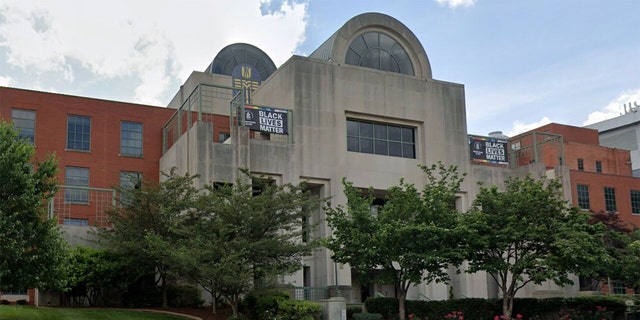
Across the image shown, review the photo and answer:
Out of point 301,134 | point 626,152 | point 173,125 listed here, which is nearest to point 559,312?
point 301,134

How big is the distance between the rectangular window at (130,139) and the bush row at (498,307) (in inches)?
789

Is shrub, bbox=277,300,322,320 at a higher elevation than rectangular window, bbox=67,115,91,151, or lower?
lower

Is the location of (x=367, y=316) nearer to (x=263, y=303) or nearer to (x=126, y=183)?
(x=263, y=303)

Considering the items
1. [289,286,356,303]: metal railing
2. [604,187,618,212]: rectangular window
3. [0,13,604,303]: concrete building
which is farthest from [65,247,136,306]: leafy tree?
[604,187,618,212]: rectangular window

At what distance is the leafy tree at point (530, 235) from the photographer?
32250mm

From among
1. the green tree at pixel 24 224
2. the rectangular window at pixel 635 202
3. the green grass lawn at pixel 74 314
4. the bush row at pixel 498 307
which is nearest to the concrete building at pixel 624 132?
the rectangular window at pixel 635 202

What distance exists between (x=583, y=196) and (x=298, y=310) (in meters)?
38.8

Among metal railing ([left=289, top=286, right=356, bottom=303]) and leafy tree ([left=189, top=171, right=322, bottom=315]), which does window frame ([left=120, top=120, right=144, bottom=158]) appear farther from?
leafy tree ([left=189, top=171, right=322, bottom=315])

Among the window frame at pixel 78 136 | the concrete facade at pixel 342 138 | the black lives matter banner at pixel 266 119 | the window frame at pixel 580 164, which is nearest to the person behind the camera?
the concrete facade at pixel 342 138

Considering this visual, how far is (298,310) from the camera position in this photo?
29.9 m

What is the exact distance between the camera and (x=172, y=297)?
3622 cm

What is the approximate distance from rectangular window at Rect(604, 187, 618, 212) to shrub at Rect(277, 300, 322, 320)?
131 feet

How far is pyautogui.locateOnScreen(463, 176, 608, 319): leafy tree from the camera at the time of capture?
1270 inches

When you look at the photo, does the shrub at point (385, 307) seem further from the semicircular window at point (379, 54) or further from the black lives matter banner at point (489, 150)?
the black lives matter banner at point (489, 150)
